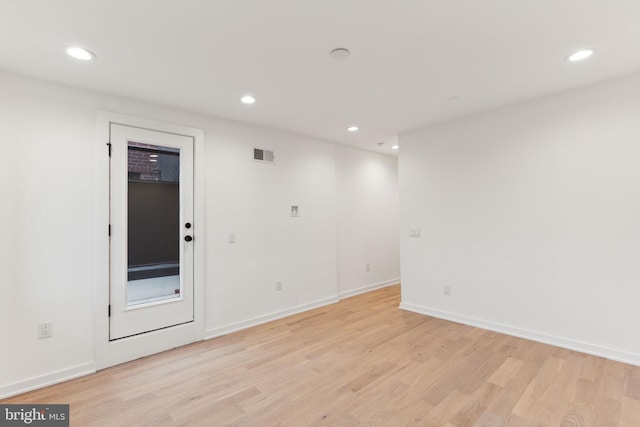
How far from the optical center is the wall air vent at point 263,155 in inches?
154

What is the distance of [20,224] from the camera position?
2414 millimetres

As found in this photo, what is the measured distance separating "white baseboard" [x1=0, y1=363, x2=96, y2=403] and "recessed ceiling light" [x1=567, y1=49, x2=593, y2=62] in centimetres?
484

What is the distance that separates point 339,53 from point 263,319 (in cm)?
319

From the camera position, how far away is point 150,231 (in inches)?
121

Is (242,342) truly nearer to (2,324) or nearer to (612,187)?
(2,324)

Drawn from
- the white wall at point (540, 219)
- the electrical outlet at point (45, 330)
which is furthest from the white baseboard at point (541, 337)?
the electrical outlet at point (45, 330)

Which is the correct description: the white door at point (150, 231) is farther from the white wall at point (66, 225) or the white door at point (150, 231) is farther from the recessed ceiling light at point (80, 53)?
the recessed ceiling light at point (80, 53)

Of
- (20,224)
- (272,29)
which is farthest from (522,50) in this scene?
(20,224)

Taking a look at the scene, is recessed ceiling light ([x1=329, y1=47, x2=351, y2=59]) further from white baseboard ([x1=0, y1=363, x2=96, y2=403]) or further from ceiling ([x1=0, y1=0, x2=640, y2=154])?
white baseboard ([x1=0, y1=363, x2=96, y2=403])

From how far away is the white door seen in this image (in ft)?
9.36

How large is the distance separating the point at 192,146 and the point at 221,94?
2.46 ft
